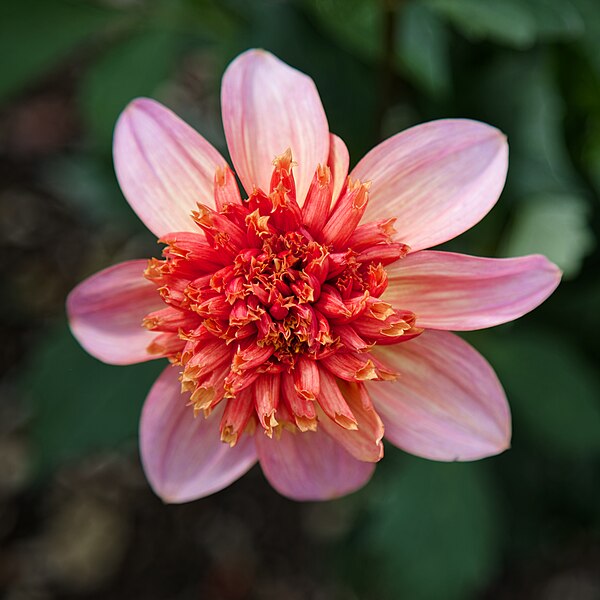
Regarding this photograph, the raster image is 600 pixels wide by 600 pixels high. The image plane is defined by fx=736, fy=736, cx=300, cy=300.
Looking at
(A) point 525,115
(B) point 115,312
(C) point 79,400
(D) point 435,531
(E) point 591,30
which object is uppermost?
(E) point 591,30

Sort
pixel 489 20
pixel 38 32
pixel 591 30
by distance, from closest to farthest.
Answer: pixel 489 20 < pixel 591 30 < pixel 38 32

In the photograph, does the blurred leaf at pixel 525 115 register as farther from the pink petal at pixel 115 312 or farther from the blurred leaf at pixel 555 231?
the pink petal at pixel 115 312

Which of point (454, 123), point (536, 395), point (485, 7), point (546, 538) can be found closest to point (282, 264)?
point (454, 123)

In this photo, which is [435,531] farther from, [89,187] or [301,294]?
[89,187]

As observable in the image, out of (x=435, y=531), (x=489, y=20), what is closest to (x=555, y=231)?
(x=489, y=20)

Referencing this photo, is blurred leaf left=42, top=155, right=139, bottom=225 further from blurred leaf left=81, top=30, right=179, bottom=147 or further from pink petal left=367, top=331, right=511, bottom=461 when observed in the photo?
pink petal left=367, top=331, right=511, bottom=461

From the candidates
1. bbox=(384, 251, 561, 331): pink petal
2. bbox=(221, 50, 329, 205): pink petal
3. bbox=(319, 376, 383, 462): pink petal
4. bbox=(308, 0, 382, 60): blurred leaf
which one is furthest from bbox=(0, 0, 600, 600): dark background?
bbox=(319, 376, 383, 462): pink petal

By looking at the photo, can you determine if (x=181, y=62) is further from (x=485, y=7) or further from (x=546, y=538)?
(x=546, y=538)
